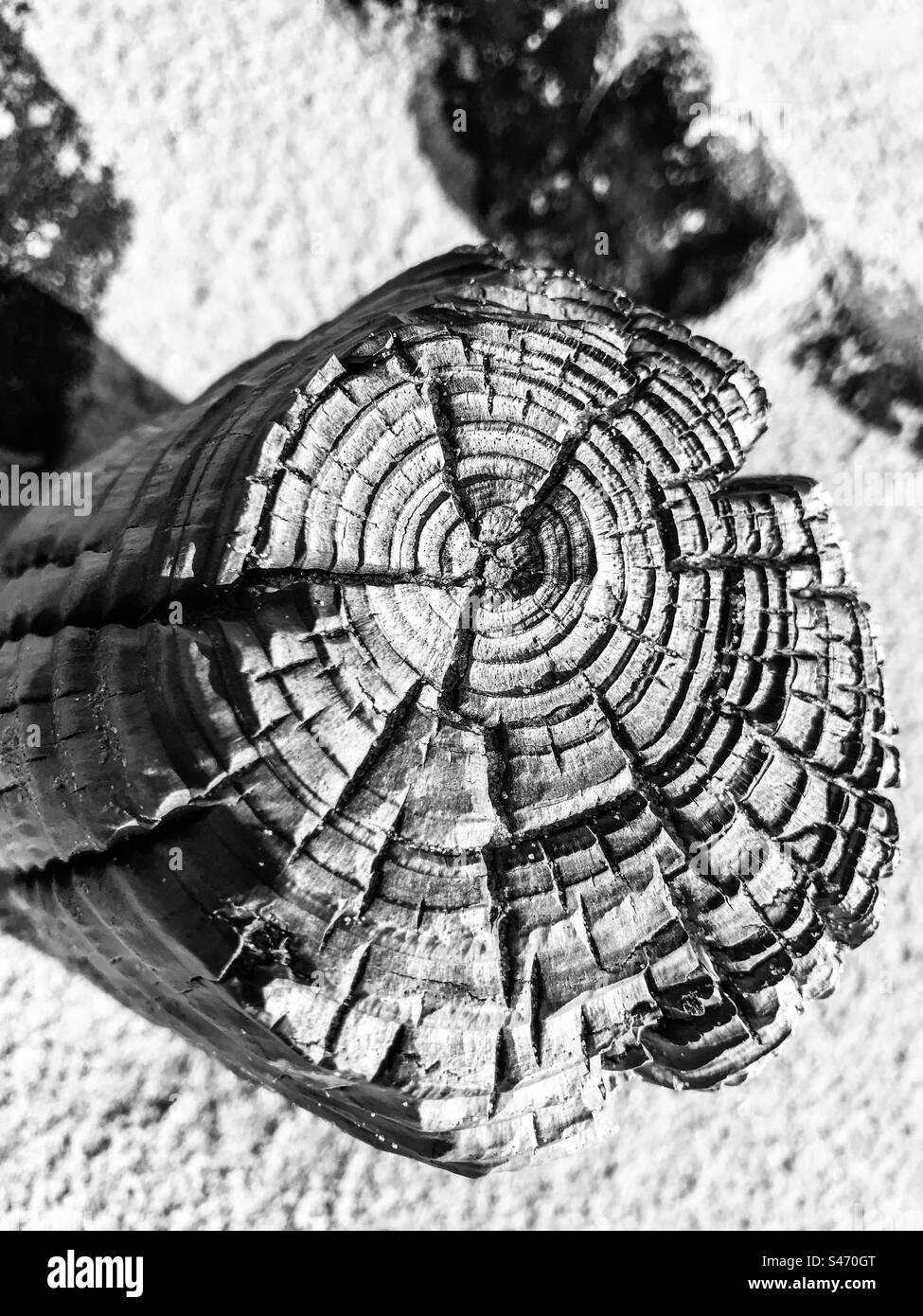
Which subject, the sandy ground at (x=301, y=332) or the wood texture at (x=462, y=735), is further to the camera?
the sandy ground at (x=301, y=332)

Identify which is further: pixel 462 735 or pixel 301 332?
pixel 301 332

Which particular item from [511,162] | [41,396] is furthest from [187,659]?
[511,162]

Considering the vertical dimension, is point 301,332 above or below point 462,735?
above

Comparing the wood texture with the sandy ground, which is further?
the sandy ground
